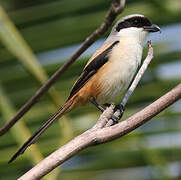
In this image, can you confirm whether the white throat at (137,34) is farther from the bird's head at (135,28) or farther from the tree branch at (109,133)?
the tree branch at (109,133)

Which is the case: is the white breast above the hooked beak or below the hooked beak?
below

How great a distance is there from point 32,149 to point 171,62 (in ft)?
2.31

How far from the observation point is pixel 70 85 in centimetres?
206

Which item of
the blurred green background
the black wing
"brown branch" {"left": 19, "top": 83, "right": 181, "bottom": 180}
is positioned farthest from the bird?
"brown branch" {"left": 19, "top": 83, "right": 181, "bottom": 180}

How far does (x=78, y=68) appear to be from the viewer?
6.95ft

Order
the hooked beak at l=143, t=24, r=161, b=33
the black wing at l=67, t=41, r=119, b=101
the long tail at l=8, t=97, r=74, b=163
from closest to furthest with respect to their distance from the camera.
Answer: the long tail at l=8, t=97, r=74, b=163
the black wing at l=67, t=41, r=119, b=101
the hooked beak at l=143, t=24, r=161, b=33

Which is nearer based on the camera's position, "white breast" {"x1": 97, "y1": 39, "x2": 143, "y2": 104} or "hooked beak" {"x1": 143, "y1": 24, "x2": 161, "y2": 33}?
"white breast" {"x1": 97, "y1": 39, "x2": 143, "y2": 104}

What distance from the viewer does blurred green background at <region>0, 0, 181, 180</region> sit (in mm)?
1887

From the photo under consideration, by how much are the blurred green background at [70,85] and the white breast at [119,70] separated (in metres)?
0.47

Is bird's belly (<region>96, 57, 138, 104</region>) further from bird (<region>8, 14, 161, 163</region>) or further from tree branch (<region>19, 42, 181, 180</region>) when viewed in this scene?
tree branch (<region>19, 42, 181, 180</region>)

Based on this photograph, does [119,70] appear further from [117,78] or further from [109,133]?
[109,133]

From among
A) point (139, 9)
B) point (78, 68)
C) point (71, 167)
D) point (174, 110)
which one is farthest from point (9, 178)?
point (139, 9)

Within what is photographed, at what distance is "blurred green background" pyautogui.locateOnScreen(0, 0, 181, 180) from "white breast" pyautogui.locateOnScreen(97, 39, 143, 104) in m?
0.47

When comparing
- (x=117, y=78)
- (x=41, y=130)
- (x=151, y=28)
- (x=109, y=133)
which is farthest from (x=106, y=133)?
(x=151, y=28)
